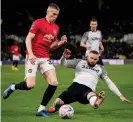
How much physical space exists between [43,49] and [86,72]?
1159 millimetres

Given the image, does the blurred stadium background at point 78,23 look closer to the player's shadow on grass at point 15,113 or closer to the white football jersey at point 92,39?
the white football jersey at point 92,39

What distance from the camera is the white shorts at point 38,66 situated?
10695 mm

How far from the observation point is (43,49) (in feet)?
35.8

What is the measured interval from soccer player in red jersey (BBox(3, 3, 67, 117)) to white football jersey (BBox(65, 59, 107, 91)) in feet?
1.66

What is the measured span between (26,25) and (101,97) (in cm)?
4206

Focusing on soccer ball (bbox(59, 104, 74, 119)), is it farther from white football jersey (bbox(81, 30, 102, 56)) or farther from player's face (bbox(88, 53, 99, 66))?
white football jersey (bbox(81, 30, 102, 56))

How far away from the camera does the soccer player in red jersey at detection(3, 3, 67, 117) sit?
34.8 ft

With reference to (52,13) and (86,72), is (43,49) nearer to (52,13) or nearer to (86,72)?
(52,13)

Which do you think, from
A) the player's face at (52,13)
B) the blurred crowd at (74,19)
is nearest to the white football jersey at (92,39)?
the player's face at (52,13)

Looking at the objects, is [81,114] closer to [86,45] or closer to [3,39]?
[86,45]

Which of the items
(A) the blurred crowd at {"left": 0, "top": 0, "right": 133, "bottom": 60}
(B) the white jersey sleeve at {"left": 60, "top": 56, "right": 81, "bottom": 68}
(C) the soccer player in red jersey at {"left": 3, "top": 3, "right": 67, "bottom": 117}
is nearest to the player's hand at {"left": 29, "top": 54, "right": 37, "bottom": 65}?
(C) the soccer player in red jersey at {"left": 3, "top": 3, "right": 67, "bottom": 117}

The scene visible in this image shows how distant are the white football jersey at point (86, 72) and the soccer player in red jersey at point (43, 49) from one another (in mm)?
505

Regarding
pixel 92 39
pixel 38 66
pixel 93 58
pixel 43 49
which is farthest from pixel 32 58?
pixel 92 39

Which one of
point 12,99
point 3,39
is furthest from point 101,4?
point 12,99
